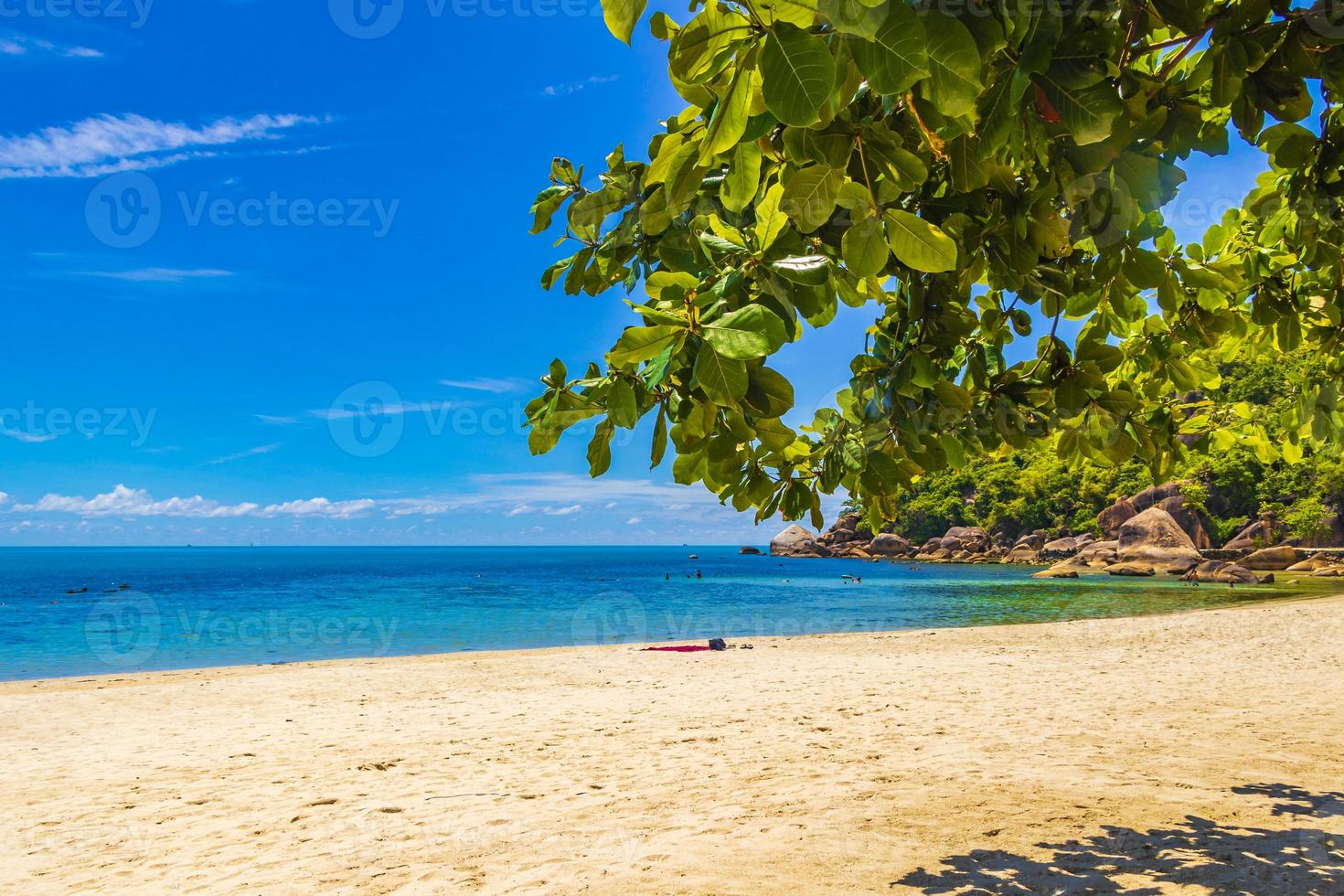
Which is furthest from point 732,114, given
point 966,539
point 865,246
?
point 966,539

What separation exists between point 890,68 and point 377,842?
20.2ft

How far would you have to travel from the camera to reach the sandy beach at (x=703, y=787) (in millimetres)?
4848

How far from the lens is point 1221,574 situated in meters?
49.8

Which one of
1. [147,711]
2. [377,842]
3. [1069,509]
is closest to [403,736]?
[377,842]

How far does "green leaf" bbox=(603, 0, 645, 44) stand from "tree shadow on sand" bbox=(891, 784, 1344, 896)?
184 inches

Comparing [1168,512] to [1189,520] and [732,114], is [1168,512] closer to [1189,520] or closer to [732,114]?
[1189,520]

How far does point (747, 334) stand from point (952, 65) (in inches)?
25.4

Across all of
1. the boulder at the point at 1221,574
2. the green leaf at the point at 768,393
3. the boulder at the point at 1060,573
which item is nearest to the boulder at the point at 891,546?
the boulder at the point at 1060,573

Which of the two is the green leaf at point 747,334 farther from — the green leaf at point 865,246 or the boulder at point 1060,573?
the boulder at point 1060,573

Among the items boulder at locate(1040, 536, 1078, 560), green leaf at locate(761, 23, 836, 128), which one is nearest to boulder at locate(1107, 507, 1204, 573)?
boulder at locate(1040, 536, 1078, 560)

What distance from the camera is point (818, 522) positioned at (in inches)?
123

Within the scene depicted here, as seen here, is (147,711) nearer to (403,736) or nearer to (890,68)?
(403,736)

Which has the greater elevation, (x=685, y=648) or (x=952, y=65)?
(x=952, y=65)

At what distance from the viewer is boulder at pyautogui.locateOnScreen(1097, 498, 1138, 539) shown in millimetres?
69562
